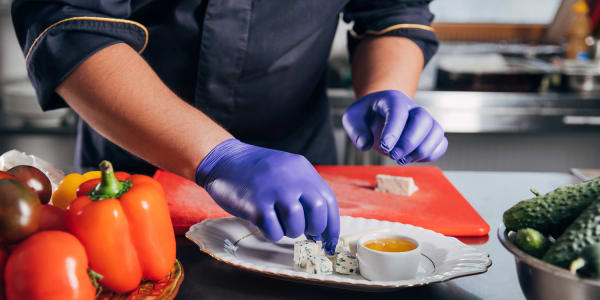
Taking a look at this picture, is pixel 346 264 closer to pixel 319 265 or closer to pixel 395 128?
pixel 319 265

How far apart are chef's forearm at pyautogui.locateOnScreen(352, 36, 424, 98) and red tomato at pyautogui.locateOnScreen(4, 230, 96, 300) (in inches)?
35.3

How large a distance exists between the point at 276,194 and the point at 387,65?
0.76 metres

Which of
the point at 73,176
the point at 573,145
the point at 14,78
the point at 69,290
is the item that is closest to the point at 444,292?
the point at 69,290

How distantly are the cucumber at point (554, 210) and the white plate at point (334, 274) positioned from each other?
109mm

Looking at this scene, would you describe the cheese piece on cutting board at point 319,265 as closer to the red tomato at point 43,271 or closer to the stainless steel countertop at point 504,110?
the red tomato at point 43,271

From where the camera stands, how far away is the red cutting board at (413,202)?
108 centimetres

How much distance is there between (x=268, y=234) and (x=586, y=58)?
263 cm

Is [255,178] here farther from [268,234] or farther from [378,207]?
[378,207]

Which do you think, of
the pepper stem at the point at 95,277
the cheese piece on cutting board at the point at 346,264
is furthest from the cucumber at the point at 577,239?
the pepper stem at the point at 95,277

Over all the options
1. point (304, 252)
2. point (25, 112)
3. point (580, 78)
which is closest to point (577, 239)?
point (304, 252)

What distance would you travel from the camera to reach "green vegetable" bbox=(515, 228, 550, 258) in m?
0.67

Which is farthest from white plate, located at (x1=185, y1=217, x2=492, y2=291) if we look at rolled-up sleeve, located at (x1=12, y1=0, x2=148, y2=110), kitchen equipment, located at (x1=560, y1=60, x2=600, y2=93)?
kitchen equipment, located at (x1=560, y1=60, x2=600, y2=93)

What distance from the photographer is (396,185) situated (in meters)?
1.26

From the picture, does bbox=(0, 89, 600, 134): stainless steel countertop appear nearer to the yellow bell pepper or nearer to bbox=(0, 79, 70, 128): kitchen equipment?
bbox=(0, 79, 70, 128): kitchen equipment
